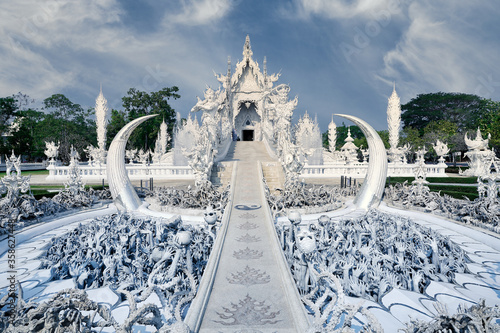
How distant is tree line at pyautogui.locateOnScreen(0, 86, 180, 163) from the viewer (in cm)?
3631

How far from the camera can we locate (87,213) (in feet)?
35.9

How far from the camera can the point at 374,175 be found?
36.4 ft

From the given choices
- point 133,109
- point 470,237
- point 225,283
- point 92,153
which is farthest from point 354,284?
point 133,109

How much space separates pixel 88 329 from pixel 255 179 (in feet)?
30.8

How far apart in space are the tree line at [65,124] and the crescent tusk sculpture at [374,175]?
34.6m

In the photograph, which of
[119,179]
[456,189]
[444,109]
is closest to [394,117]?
[456,189]

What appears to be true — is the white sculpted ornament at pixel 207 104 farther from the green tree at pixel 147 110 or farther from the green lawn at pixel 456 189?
the green tree at pixel 147 110

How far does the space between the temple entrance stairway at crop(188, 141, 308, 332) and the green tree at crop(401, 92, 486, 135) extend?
2015 inches

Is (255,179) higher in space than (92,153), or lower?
lower

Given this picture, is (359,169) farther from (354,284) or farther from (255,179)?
(354,284)

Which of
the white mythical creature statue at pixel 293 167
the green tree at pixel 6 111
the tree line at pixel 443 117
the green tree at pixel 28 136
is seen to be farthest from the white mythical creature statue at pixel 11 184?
the tree line at pixel 443 117

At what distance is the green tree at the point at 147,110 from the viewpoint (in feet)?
144

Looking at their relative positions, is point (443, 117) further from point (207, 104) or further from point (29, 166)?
point (29, 166)

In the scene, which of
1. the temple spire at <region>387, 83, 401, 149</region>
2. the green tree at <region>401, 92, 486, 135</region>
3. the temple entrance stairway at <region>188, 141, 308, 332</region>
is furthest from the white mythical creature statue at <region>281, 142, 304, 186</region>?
the green tree at <region>401, 92, 486, 135</region>
